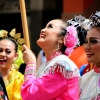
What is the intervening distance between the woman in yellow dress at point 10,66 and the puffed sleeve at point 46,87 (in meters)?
0.78

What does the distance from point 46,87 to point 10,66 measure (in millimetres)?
1039

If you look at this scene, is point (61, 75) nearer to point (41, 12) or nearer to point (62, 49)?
point (62, 49)

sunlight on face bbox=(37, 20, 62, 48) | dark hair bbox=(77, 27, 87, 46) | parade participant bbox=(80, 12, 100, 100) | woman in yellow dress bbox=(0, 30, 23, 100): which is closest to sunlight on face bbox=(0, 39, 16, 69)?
woman in yellow dress bbox=(0, 30, 23, 100)

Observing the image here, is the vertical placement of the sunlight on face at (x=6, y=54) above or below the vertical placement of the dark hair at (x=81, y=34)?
below

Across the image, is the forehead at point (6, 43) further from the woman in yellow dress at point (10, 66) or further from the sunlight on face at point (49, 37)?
the sunlight on face at point (49, 37)

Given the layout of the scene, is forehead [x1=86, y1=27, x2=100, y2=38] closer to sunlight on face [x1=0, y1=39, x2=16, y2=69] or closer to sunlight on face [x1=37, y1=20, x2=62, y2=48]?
sunlight on face [x1=37, y1=20, x2=62, y2=48]

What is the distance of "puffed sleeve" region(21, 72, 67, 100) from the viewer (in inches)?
Answer: 117

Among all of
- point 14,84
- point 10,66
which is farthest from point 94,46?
point 10,66

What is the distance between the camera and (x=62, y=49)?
3322mm

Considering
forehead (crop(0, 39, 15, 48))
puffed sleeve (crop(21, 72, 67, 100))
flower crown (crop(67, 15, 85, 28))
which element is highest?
flower crown (crop(67, 15, 85, 28))

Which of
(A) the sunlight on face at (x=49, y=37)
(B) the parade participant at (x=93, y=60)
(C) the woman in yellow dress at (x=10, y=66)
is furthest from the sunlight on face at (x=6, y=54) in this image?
(B) the parade participant at (x=93, y=60)

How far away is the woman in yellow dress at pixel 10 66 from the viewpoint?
3814 millimetres

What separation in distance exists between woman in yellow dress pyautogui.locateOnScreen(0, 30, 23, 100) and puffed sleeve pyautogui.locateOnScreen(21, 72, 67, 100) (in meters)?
0.78

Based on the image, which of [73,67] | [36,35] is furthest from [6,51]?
[36,35]
